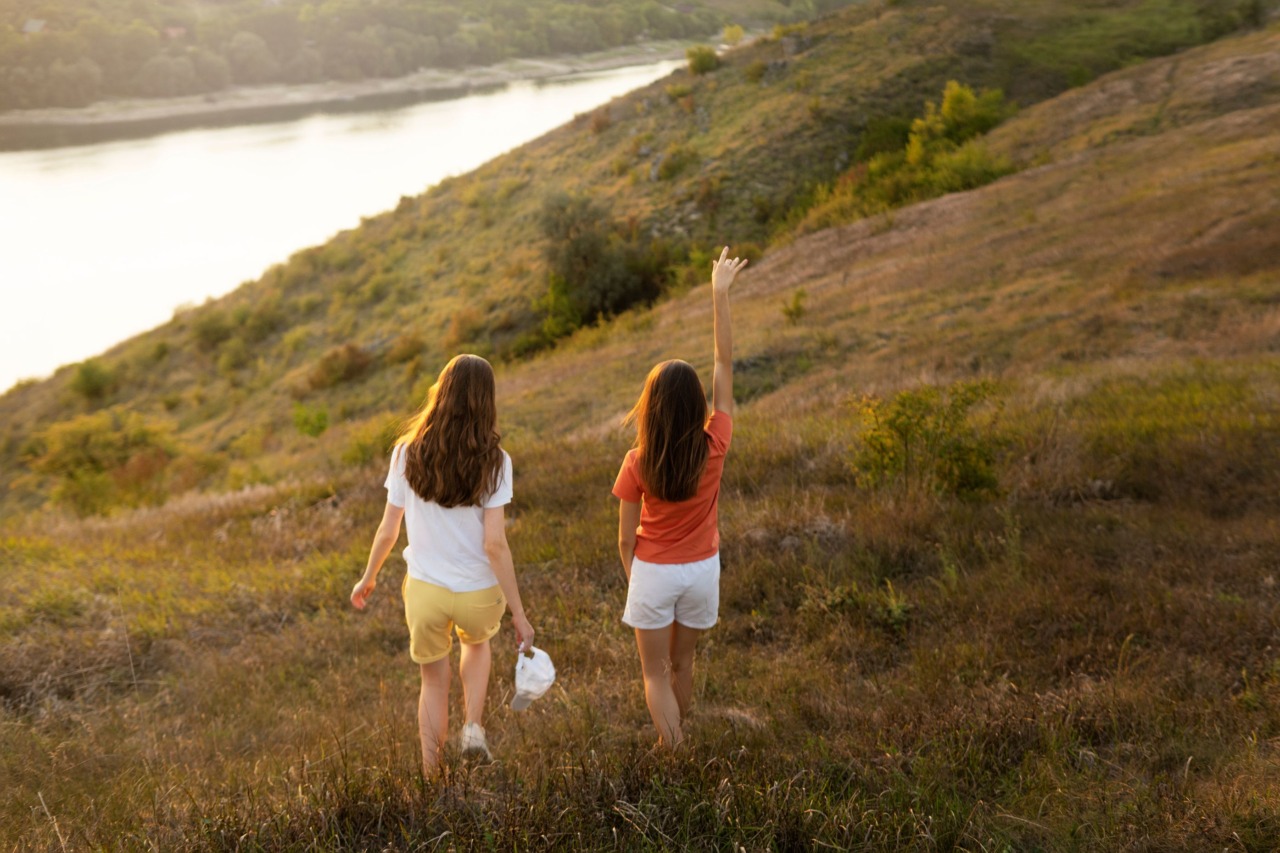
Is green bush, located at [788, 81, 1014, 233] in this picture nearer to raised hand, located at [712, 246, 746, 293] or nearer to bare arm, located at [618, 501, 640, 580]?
raised hand, located at [712, 246, 746, 293]

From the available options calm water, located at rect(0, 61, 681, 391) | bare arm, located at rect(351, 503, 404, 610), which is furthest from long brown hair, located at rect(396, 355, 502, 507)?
calm water, located at rect(0, 61, 681, 391)

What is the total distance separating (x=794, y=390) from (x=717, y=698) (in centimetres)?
753

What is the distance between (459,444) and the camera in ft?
11.1

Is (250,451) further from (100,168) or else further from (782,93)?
(100,168)

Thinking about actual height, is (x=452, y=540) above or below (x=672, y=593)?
above

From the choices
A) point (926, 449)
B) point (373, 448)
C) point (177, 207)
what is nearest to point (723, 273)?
point (926, 449)

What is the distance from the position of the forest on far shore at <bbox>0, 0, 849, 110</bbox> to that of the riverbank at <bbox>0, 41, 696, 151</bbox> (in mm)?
797

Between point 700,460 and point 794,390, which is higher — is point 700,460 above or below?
above

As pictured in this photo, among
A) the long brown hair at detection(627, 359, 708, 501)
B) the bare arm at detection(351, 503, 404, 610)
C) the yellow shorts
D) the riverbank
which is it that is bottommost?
the yellow shorts

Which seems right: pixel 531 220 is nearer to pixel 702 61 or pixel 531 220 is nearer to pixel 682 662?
pixel 702 61

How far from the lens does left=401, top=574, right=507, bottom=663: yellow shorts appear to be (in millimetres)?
3520

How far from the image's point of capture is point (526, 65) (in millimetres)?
80750

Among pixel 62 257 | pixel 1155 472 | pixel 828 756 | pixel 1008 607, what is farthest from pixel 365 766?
pixel 62 257

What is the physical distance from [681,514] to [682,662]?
2.25ft
